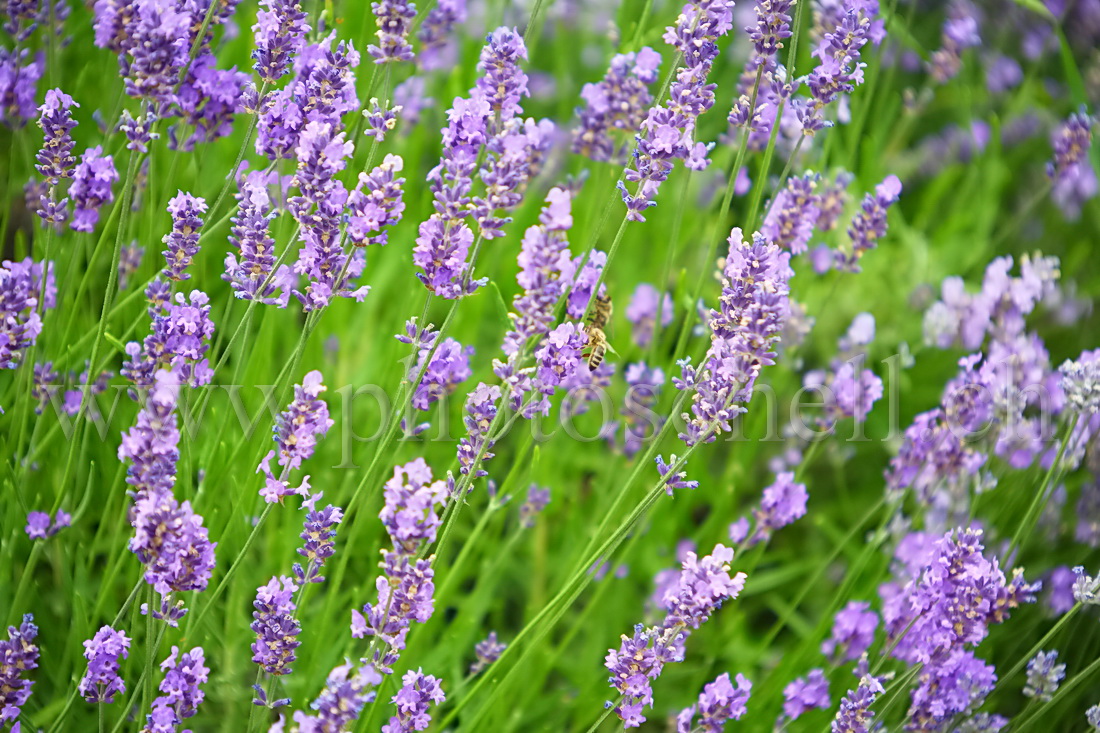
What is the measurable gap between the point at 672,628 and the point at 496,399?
415 millimetres

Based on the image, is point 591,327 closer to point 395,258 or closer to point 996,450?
point 395,258

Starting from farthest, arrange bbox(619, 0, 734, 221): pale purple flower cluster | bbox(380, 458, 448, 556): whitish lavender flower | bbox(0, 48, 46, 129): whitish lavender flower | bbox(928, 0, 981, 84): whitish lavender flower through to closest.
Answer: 1. bbox(928, 0, 981, 84): whitish lavender flower
2. bbox(0, 48, 46, 129): whitish lavender flower
3. bbox(619, 0, 734, 221): pale purple flower cluster
4. bbox(380, 458, 448, 556): whitish lavender flower

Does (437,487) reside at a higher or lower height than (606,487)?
lower

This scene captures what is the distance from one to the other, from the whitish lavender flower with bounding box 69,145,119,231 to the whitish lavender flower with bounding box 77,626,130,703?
67cm

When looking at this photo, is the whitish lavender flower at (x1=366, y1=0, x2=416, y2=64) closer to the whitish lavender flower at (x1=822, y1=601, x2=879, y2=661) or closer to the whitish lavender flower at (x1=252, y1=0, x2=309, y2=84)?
the whitish lavender flower at (x1=252, y1=0, x2=309, y2=84)

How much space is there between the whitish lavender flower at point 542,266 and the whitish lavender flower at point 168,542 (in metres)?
0.48

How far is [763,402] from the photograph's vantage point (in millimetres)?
2191

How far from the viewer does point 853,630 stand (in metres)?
1.84

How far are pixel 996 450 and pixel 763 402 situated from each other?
0.49 meters

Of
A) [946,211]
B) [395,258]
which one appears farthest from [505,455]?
[946,211]

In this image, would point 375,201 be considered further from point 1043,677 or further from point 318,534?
point 1043,677

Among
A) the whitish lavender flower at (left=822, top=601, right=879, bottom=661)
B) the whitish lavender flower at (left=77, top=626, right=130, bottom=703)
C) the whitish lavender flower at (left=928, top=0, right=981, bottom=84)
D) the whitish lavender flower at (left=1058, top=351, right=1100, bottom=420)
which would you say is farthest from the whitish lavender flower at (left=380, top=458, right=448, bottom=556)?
the whitish lavender flower at (left=928, top=0, right=981, bottom=84)

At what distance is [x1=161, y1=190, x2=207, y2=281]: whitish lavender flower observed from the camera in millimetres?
1368

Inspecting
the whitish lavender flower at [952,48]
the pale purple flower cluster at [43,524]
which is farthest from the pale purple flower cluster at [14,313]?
the whitish lavender flower at [952,48]
